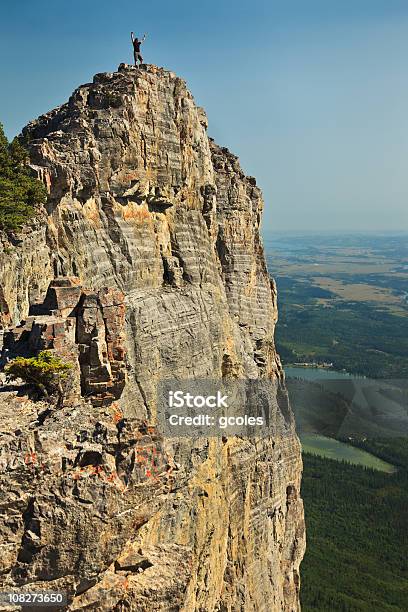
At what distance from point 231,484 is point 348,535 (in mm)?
49255

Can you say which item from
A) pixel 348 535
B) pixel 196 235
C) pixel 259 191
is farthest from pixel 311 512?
pixel 196 235

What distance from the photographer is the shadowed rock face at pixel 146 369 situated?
31.1 feet

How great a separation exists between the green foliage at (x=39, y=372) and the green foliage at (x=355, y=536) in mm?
50673

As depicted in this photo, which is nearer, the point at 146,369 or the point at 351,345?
the point at 146,369

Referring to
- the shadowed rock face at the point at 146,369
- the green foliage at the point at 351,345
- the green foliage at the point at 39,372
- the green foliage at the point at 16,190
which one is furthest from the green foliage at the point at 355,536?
the green foliage at the point at 39,372

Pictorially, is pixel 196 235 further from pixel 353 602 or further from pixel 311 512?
pixel 311 512

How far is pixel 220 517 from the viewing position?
86.9 feet

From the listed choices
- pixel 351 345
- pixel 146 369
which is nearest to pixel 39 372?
pixel 146 369

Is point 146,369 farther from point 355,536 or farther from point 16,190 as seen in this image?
point 355,536

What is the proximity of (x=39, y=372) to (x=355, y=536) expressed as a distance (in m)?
68.4

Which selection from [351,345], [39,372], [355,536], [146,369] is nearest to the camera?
[39,372]

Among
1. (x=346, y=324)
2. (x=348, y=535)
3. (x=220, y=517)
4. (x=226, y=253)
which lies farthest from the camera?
(x=346, y=324)

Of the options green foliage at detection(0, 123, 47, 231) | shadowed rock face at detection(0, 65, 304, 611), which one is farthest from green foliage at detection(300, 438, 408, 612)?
green foliage at detection(0, 123, 47, 231)

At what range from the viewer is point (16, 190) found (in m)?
20.8
